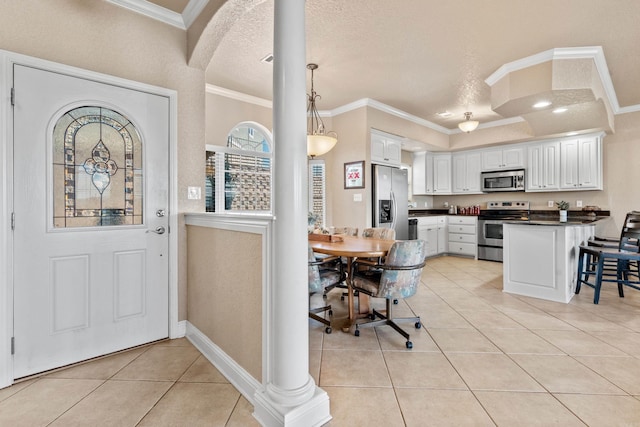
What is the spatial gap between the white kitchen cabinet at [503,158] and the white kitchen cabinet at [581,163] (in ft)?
2.03

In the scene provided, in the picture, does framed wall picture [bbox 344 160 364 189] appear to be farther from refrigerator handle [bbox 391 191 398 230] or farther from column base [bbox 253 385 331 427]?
column base [bbox 253 385 331 427]

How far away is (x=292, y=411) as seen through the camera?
4.61 ft

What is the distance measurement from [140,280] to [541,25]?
3.97m

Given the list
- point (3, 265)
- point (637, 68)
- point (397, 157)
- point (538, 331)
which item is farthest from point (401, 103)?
point (3, 265)

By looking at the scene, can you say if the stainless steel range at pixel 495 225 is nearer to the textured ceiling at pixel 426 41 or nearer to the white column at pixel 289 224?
the textured ceiling at pixel 426 41

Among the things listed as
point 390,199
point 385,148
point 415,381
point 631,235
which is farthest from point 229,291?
point 631,235

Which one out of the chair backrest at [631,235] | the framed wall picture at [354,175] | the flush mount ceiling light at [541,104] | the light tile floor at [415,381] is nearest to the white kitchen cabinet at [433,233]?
the framed wall picture at [354,175]

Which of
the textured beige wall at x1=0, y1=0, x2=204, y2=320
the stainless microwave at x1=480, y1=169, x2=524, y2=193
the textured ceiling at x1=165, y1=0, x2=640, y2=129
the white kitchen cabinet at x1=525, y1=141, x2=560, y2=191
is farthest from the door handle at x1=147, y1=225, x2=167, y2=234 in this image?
the white kitchen cabinet at x1=525, y1=141, x2=560, y2=191

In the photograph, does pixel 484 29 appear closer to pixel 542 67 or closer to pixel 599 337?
pixel 542 67

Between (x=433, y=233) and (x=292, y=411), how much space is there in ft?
17.3

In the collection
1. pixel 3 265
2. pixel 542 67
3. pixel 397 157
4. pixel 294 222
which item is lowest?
pixel 3 265

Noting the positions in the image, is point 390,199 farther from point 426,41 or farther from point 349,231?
point 426,41

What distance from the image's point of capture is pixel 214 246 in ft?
6.86

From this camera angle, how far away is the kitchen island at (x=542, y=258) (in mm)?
3275
